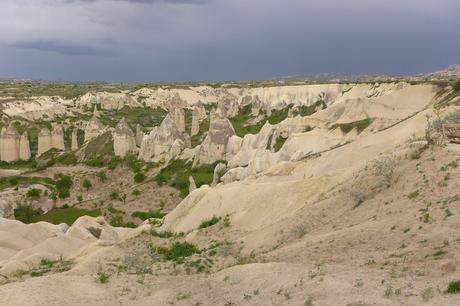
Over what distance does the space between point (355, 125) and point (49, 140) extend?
50.5 metres

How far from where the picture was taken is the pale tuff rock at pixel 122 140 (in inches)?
2594

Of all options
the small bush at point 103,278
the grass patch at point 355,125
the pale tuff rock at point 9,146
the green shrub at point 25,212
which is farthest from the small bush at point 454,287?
the pale tuff rock at point 9,146

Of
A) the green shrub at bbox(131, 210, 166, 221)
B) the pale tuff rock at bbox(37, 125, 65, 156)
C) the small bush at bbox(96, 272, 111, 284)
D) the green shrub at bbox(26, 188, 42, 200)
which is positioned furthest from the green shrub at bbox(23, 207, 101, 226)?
the pale tuff rock at bbox(37, 125, 65, 156)

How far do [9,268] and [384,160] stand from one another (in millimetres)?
16210

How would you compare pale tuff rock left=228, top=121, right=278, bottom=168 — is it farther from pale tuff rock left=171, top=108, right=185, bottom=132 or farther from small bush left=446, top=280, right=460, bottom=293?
small bush left=446, top=280, right=460, bottom=293

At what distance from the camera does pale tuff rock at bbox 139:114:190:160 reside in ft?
201

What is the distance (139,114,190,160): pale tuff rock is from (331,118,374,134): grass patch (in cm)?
2085

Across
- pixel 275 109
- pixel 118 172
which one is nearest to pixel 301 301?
pixel 118 172

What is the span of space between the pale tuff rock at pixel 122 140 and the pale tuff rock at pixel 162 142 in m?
3.83

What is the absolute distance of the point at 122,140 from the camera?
6594cm

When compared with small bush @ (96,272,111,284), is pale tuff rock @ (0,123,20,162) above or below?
below

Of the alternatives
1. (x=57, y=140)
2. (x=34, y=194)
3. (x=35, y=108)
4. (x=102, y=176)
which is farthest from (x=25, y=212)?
(x=35, y=108)

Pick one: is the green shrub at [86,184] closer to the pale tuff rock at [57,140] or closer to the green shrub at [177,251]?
the pale tuff rock at [57,140]

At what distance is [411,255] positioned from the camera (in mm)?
12891
